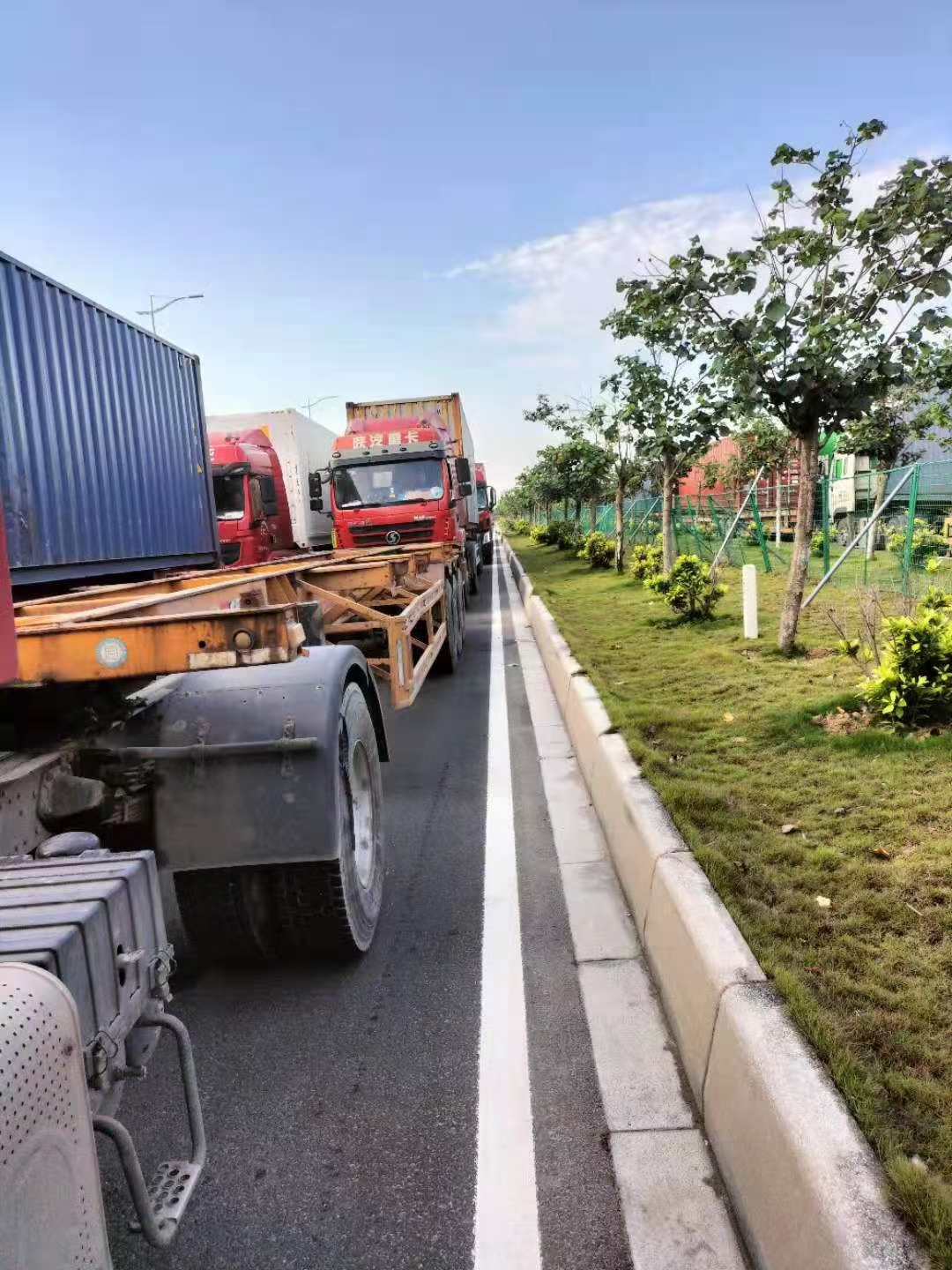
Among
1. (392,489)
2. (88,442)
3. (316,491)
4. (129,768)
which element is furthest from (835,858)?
(316,491)

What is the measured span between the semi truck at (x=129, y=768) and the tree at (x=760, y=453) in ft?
58.3

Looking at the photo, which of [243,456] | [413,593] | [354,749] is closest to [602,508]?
[243,456]

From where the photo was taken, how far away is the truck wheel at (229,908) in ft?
11.3

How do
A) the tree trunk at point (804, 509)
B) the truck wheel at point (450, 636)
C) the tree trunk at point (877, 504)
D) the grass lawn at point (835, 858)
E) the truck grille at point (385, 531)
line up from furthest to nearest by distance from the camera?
the truck grille at point (385, 531) < the tree trunk at point (877, 504) < the truck wheel at point (450, 636) < the tree trunk at point (804, 509) < the grass lawn at point (835, 858)

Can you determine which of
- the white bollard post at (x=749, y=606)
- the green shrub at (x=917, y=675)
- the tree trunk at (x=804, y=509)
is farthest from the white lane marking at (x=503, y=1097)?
the white bollard post at (x=749, y=606)

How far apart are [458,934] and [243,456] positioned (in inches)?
406

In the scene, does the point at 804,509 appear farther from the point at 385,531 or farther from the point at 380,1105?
the point at 385,531

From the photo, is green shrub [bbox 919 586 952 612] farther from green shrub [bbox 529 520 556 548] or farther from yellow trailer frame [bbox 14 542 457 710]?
green shrub [bbox 529 520 556 548]

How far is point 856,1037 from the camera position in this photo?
2.69 meters

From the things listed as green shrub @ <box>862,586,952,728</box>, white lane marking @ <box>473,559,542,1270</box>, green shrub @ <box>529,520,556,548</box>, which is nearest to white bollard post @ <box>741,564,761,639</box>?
green shrub @ <box>862,586,952,728</box>

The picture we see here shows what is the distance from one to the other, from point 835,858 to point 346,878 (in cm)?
224

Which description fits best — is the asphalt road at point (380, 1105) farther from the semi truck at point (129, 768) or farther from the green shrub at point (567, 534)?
the green shrub at point (567, 534)

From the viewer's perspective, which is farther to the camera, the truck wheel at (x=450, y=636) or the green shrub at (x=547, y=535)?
the green shrub at (x=547, y=535)

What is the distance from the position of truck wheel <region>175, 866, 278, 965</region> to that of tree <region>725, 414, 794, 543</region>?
19.2 metres
